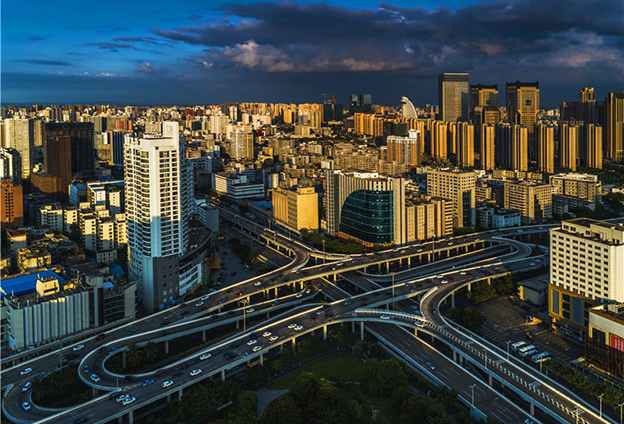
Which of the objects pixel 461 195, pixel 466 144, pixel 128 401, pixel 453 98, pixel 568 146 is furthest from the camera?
pixel 453 98

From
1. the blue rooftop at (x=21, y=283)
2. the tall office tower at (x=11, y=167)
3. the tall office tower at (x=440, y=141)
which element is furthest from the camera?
the tall office tower at (x=440, y=141)

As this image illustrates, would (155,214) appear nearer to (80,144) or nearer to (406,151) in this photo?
(80,144)

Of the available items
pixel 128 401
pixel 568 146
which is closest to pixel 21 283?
pixel 128 401

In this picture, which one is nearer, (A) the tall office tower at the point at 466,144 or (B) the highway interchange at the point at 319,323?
(B) the highway interchange at the point at 319,323

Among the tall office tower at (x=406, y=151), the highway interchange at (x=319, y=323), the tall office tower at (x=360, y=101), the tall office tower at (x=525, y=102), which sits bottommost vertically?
the highway interchange at (x=319, y=323)

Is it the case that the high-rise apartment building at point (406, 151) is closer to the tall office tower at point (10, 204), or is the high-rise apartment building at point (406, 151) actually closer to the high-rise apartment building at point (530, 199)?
the high-rise apartment building at point (530, 199)

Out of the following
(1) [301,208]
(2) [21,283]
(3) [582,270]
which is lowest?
(2) [21,283]

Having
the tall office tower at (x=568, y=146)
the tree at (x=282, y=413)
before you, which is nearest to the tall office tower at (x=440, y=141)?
the tall office tower at (x=568, y=146)
